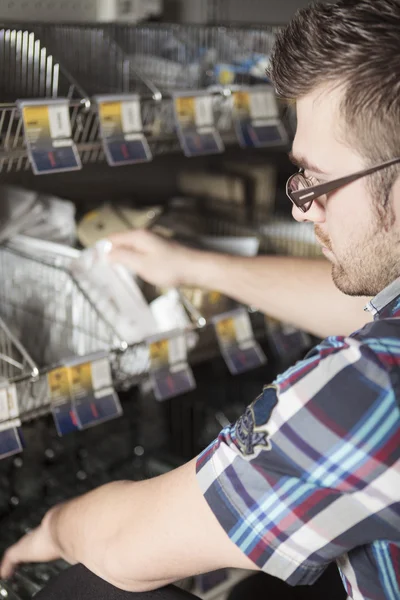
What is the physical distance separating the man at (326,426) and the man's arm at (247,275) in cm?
58

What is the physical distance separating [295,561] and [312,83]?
0.59 meters

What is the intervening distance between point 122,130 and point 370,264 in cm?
64

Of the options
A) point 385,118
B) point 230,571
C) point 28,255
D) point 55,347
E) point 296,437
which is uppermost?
point 385,118

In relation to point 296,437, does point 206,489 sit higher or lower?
lower

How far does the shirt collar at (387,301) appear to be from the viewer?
913mm

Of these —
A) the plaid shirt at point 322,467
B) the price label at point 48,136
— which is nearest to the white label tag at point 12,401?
the price label at point 48,136

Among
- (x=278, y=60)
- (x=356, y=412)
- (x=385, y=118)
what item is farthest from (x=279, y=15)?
(x=356, y=412)

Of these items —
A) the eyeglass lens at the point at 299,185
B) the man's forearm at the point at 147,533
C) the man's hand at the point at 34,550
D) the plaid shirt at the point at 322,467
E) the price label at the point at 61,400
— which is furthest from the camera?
the price label at the point at 61,400

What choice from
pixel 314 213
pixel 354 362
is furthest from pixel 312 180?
pixel 354 362

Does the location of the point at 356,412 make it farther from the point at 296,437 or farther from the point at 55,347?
the point at 55,347

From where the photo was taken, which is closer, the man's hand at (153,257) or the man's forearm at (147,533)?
the man's forearm at (147,533)

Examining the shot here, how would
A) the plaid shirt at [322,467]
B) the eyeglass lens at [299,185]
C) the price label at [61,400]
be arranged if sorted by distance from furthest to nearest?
the price label at [61,400] → the eyeglass lens at [299,185] → the plaid shirt at [322,467]

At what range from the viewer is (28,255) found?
1507 mm

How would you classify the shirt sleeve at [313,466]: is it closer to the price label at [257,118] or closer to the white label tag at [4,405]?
the white label tag at [4,405]
